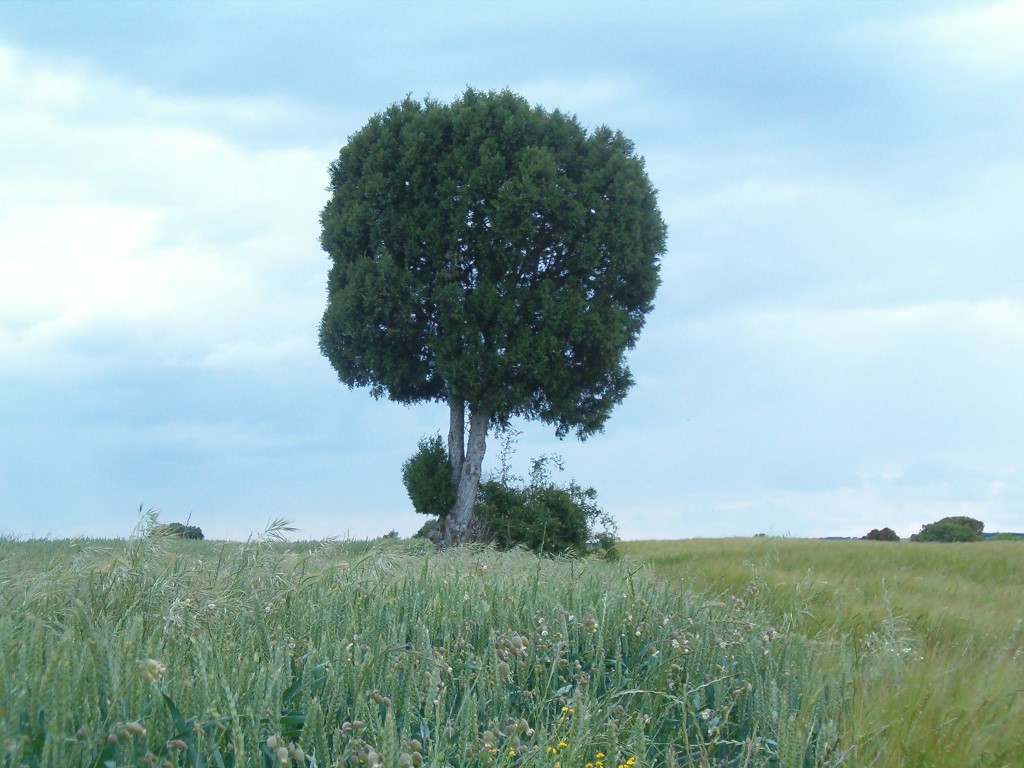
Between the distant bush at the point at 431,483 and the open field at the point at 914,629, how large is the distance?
5125 millimetres

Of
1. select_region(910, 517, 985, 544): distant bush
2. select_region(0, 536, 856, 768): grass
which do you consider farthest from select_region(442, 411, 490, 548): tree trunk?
select_region(910, 517, 985, 544): distant bush

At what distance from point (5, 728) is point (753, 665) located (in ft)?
11.1

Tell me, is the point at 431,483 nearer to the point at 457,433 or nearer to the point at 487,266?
the point at 457,433

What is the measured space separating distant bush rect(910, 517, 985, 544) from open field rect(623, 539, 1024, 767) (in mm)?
7733

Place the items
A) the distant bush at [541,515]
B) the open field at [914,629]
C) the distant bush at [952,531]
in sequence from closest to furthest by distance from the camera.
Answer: the open field at [914,629], the distant bush at [541,515], the distant bush at [952,531]

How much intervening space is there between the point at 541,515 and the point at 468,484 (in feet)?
6.17

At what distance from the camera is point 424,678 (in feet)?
11.9

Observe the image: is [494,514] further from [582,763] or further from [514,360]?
[582,763]

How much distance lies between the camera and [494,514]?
774 inches

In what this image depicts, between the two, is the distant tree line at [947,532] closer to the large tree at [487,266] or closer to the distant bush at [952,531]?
the distant bush at [952,531]

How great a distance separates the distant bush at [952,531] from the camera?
88.1ft

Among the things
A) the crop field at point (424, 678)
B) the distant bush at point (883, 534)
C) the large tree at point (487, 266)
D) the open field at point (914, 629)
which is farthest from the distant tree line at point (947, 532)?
the crop field at point (424, 678)

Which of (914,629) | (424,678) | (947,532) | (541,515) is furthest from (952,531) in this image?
(424,678)

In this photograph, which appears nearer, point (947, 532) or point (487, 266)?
point (487, 266)
